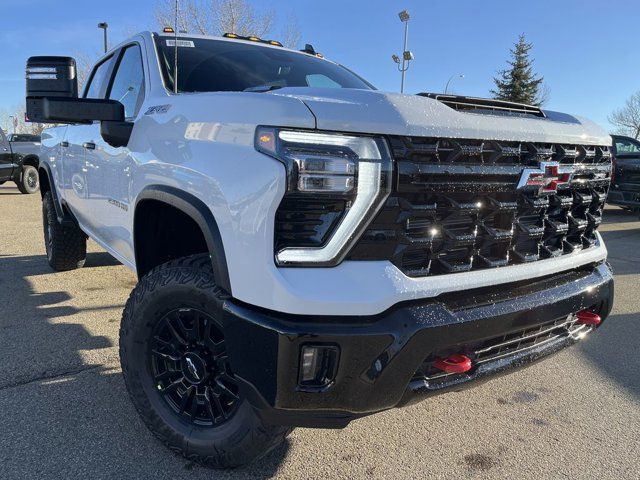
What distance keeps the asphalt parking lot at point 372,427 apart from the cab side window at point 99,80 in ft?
6.07

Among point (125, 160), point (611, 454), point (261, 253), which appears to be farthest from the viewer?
point (125, 160)

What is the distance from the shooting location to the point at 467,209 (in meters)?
1.85

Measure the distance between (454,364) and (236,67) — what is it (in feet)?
6.73

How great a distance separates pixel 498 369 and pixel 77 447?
1.86m

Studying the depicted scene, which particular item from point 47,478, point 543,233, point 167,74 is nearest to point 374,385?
point 543,233

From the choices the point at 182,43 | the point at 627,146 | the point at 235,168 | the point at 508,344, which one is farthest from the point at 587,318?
the point at 627,146

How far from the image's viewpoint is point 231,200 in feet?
5.71

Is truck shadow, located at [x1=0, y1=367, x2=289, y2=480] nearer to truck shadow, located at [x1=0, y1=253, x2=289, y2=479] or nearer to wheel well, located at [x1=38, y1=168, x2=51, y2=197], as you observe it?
truck shadow, located at [x1=0, y1=253, x2=289, y2=479]

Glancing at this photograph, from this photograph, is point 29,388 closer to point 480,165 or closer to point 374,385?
point 374,385

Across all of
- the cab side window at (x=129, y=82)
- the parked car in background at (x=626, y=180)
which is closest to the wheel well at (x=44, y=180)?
the cab side window at (x=129, y=82)

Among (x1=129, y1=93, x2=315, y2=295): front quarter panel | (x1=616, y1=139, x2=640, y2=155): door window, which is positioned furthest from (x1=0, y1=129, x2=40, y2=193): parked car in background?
(x1=616, y1=139, x2=640, y2=155): door window

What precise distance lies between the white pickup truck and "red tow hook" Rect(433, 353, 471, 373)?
11 mm

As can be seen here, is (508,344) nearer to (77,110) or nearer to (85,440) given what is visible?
(85,440)

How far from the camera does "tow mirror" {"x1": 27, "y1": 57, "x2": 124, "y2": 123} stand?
238 centimetres
